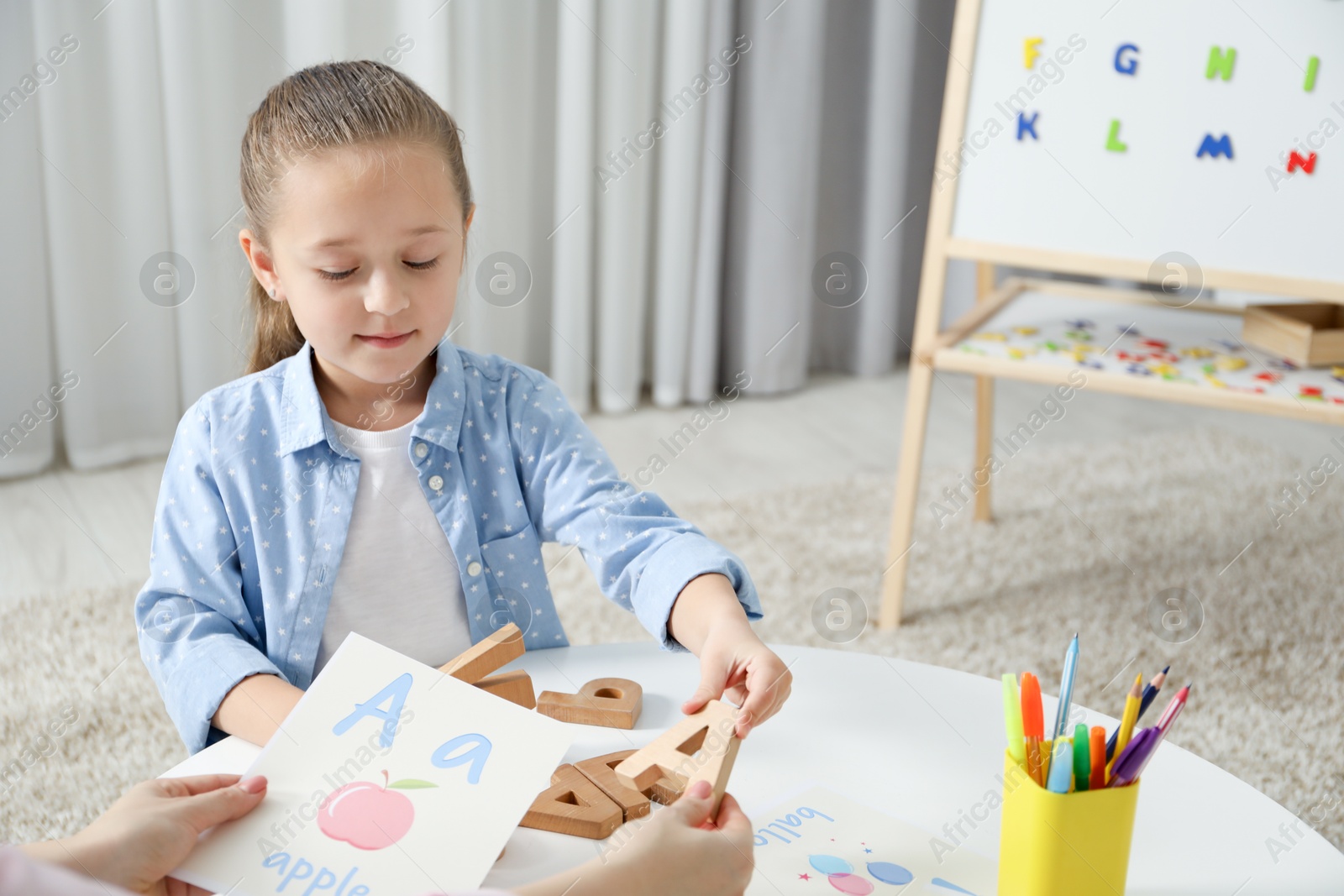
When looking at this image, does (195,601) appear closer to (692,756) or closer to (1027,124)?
(692,756)

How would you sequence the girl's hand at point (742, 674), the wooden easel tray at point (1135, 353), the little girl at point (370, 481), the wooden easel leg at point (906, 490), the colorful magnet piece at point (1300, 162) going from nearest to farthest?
the girl's hand at point (742, 674)
the little girl at point (370, 481)
the colorful magnet piece at point (1300, 162)
the wooden easel tray at point (1135, 353)
the wooden easel leg at point (906, 490)

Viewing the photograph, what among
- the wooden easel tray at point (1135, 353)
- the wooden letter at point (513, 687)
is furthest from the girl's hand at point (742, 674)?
the wooden easel tray at point (1135, 353)

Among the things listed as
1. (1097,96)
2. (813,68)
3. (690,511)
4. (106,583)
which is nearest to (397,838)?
(1097,96)

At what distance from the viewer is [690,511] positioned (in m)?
2.17

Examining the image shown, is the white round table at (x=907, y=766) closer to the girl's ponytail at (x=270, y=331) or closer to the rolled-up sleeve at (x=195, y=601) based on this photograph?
the rolled-up sleeve at (x=195, y=601)

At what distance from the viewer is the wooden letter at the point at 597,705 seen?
2.60 feet

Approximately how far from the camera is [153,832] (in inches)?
24.3

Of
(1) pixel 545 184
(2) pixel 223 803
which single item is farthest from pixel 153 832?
(1) pixel 545 184

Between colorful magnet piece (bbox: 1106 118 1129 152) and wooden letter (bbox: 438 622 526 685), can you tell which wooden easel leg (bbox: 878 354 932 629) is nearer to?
colorful magnet piece (bbox: 1106 118 1129 152)

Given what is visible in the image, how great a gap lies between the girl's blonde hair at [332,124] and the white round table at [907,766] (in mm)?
416

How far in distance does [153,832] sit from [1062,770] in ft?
1.62

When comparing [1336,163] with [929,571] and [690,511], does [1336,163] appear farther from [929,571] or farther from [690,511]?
[690,511]

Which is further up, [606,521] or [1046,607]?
[606,521]

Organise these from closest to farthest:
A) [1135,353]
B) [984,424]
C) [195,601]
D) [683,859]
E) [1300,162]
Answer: [683,859]
[195,601]
[1300,162]
[1135,353]
[984,424]
